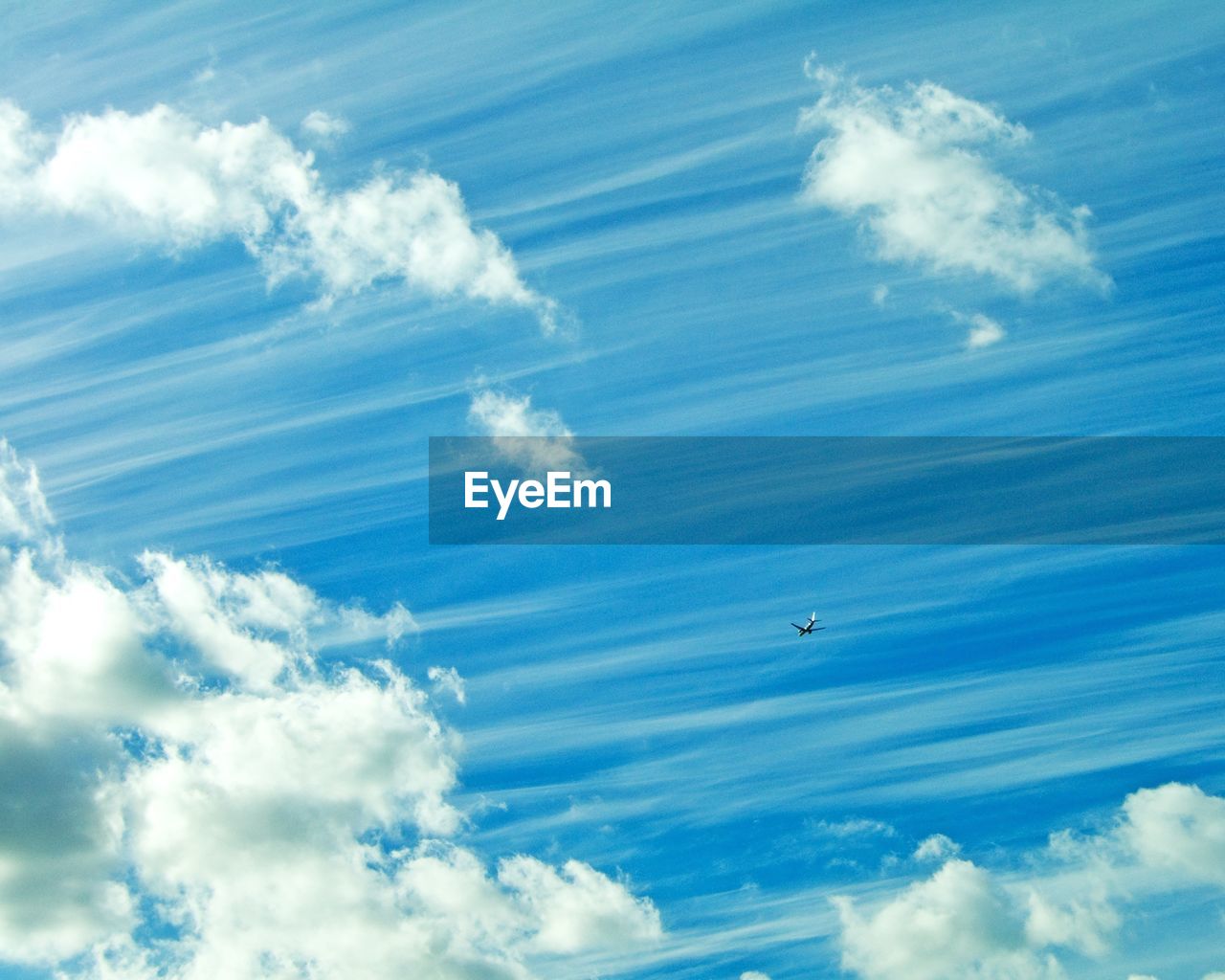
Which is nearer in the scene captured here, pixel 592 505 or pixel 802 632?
pixel 592 505

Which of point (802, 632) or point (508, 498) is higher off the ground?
point (508, 498)

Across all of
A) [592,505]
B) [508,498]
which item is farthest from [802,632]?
[508,498]

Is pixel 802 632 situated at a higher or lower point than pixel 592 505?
lower

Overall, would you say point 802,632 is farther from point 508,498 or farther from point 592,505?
point 508,498

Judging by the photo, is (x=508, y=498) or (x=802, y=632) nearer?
(x=508, y=498)
